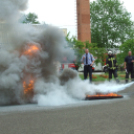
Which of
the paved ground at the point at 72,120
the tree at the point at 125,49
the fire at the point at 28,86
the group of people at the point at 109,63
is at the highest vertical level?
the tree at the point at 125,49

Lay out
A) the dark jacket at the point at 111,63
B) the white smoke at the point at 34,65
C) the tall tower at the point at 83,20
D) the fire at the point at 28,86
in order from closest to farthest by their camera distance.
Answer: the white smoke at the point at 34,65, the fire at the point at 28,86, the dark jacket at the point at 111,63, the tall tower at the point at 83,20

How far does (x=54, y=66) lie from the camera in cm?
788

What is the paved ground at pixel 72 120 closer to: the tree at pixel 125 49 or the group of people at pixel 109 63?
the group of people at pixel 109 63

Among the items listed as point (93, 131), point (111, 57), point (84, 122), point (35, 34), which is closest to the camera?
point (93, 131)

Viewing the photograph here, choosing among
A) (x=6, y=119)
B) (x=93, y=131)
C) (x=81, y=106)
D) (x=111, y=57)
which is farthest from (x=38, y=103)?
(x=111, y=57)

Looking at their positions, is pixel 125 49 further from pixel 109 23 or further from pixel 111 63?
pixel 109 23

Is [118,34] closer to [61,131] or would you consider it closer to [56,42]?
[56,42]

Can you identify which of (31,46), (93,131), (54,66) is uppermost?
(31,46)

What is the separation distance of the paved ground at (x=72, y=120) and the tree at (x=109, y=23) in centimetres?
5085

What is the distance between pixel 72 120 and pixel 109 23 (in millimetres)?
55220

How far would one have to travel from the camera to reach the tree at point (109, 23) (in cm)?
5647

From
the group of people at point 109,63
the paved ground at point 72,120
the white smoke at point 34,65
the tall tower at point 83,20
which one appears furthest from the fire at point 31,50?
the tall tower at point 83,20

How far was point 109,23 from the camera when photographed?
190ft

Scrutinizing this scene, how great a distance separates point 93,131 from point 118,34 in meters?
53.8
